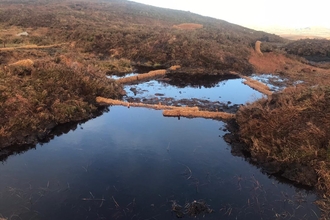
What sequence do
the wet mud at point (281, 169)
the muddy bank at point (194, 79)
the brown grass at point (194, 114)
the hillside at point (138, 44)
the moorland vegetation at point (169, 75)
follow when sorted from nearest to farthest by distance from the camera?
the wet mud at point (281, 169)
the moorland vegetation at point (169, 75)
the brown grass at point (194, 114)
the muddy bank at point (194, 79)
the hillside at point (138, 44)

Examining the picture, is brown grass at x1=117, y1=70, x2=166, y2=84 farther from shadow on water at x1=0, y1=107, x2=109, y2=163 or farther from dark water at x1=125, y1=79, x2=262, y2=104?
shadow on water at x1=0, y1=107, x2=109, y2=163

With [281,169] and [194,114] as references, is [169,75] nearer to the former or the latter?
[194,114]

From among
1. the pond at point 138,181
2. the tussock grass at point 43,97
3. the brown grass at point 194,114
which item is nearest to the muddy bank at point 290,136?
the pond at point 138,181

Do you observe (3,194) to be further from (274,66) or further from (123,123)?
(274,66)

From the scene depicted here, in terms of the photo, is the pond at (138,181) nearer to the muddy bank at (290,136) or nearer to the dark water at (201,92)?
the muddy bank at (290,136)

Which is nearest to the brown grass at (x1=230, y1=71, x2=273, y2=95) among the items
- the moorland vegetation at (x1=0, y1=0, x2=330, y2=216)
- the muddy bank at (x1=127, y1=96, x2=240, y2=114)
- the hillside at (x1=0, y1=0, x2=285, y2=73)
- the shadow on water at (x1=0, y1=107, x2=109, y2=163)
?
the moorland vegetation at (x1=0, y1=0, x2=330, y2=216)

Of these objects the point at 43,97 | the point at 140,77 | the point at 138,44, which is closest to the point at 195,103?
the point at 140,77
